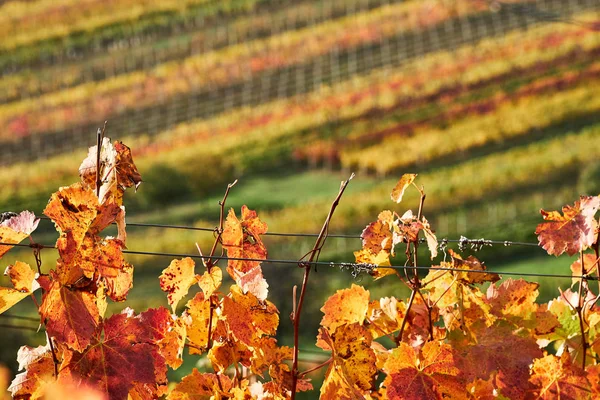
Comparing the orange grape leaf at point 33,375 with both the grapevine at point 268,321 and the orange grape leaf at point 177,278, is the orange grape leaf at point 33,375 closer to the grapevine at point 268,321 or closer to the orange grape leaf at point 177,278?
the grapevine at point 268,321

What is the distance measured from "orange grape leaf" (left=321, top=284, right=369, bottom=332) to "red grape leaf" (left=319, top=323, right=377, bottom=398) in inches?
3.5

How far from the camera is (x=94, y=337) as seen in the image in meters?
1.26

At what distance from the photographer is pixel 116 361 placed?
1.26 metres

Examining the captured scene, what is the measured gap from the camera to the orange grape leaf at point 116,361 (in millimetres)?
1242

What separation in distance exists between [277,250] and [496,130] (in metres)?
3.99

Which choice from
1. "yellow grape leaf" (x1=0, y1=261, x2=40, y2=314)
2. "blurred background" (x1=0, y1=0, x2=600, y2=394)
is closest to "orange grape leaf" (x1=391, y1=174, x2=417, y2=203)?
"yellow grape leaf" (x1=0, y1=261, x2=40, y2=314)

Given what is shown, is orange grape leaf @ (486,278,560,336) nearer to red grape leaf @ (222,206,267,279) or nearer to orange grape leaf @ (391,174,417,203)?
orange grape leaf @ (391,174,417,203)

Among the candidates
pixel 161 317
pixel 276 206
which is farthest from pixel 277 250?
pixel 161 317

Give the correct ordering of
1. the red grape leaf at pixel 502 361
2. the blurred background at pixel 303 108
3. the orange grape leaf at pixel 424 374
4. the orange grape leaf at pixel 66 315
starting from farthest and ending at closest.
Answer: the blurred background at pixel 303 108
the red grape leaf at pixel 502 361
the orange grape leaf at pixel 424 374
the orange grape leaf at pixel 66 315

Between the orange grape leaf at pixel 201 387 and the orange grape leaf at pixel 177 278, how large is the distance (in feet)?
0.42

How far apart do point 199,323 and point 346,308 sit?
0.79 feet

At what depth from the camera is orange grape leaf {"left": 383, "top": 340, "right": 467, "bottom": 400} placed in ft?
4.25

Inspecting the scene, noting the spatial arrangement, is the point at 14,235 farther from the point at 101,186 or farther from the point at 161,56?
the point at 161,56

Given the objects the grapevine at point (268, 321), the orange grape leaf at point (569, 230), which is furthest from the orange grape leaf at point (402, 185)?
the orange grape leaf at point (569, 230)
